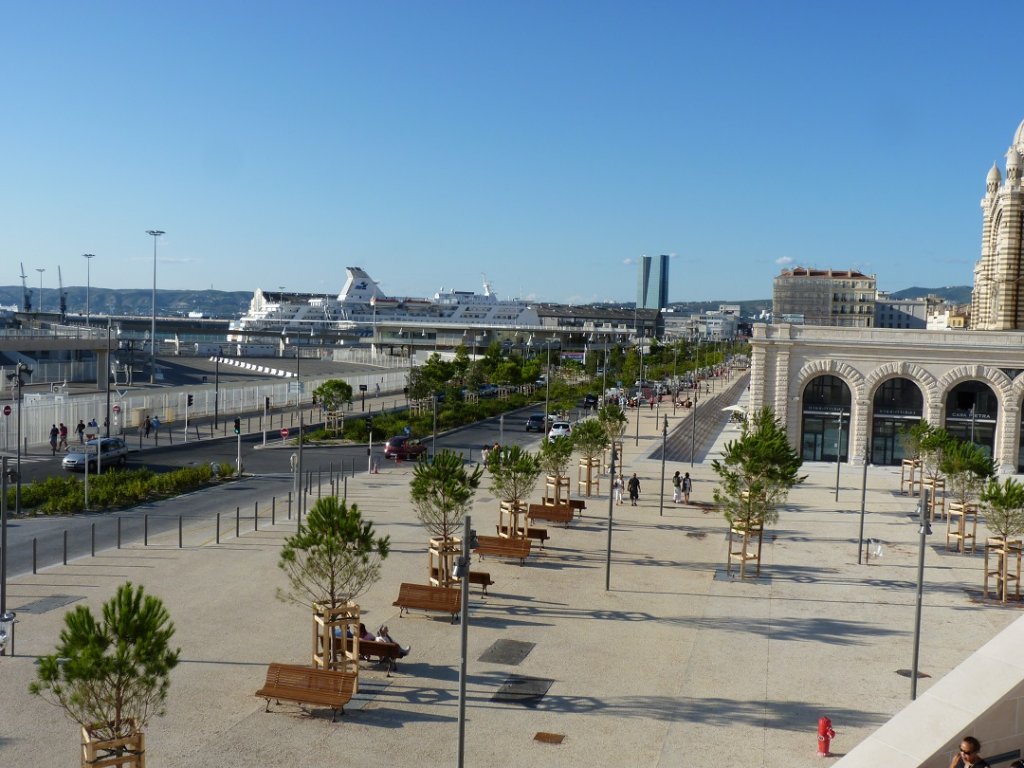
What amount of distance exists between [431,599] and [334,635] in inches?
125

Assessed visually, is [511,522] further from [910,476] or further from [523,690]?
[910,476]

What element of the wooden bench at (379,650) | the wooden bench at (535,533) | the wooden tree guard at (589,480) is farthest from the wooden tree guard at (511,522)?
the wooden bench at (379,650)

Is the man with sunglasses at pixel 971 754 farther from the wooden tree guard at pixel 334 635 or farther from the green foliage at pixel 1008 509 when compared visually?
the green foliage at pixel 1008 509

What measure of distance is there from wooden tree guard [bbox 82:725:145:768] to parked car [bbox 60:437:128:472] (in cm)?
2482

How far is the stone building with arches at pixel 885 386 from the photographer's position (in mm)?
41625

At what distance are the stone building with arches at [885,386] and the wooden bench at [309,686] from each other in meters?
32.1

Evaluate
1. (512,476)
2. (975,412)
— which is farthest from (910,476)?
(512,476)

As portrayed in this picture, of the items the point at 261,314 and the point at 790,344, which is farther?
the point at 261,314

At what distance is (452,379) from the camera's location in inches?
2751

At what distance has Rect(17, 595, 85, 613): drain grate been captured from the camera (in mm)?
17833

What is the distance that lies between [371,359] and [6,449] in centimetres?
6997

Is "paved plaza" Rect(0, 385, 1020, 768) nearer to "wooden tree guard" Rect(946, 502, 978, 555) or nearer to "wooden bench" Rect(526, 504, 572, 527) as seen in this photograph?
"wooden tree guard" Rect(946, 502, 978, 555)

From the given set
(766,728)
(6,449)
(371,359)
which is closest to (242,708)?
(766,728)

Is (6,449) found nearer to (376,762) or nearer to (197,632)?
(197,632)
